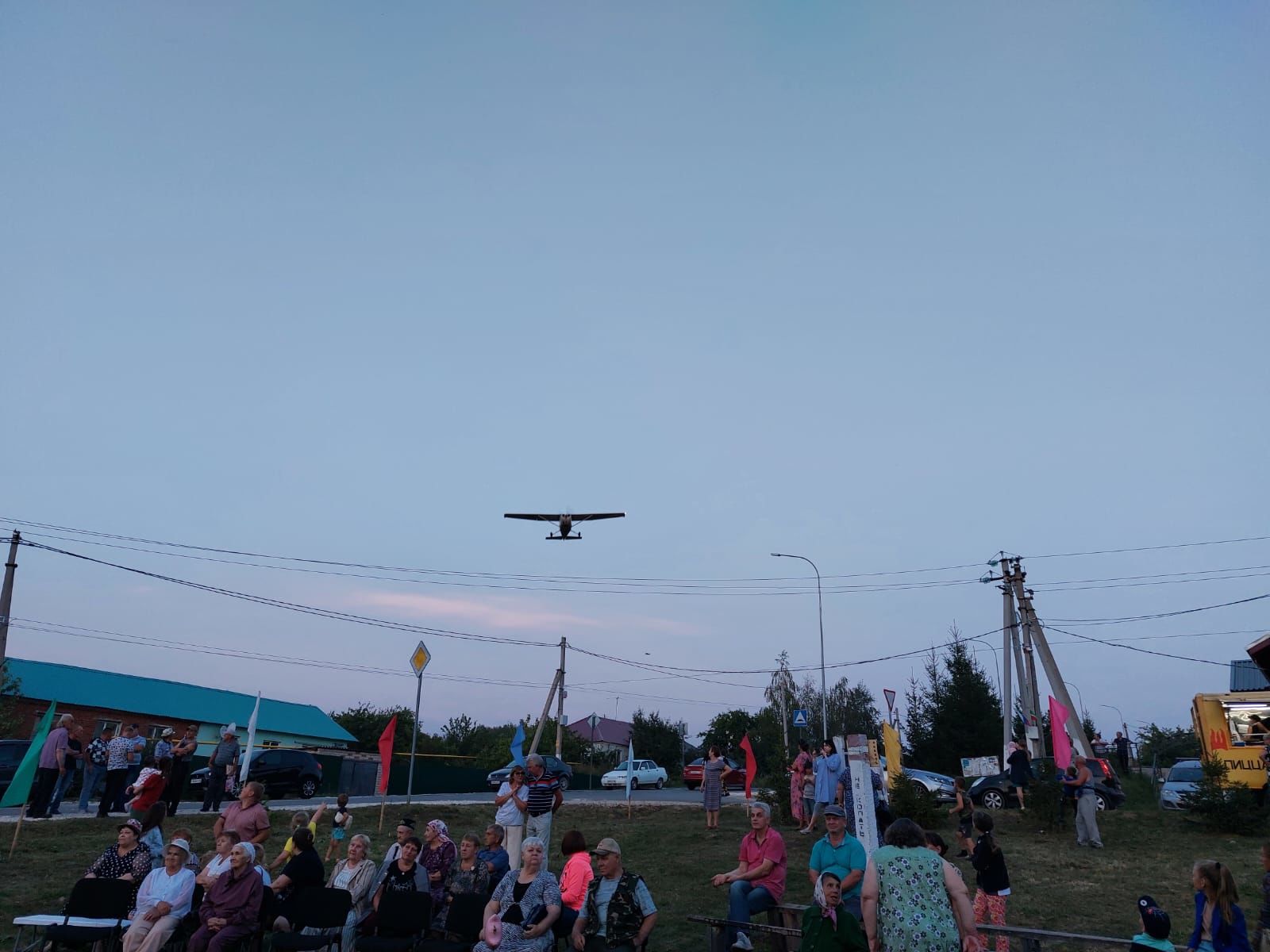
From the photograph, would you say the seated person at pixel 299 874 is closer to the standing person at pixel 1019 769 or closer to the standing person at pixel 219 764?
the standing person at pixel 219 764

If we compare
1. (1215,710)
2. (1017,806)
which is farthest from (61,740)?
(1215,710)

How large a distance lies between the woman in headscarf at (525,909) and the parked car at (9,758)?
1672 centimetres

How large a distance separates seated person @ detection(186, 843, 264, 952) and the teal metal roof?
3556cm

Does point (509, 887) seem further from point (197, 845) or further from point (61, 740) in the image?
point (61, 740)

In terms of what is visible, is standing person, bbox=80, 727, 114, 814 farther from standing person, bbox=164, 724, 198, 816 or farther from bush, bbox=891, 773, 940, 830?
bush, bbox=891, 773, 940, 830

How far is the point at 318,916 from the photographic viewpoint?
28.0 feet

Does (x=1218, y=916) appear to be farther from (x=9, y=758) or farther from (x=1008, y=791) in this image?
(x=9, y=758)

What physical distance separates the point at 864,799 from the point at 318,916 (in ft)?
19.9

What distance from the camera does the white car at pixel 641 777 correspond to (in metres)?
36.6

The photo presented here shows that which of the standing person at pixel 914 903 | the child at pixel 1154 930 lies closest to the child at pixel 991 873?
the child at pixel 1154 930

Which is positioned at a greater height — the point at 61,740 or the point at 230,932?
the point at 61,740

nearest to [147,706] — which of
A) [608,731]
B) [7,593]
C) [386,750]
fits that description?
[7,593]

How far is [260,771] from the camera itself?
2414cm

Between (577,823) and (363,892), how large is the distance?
36.7 feet
